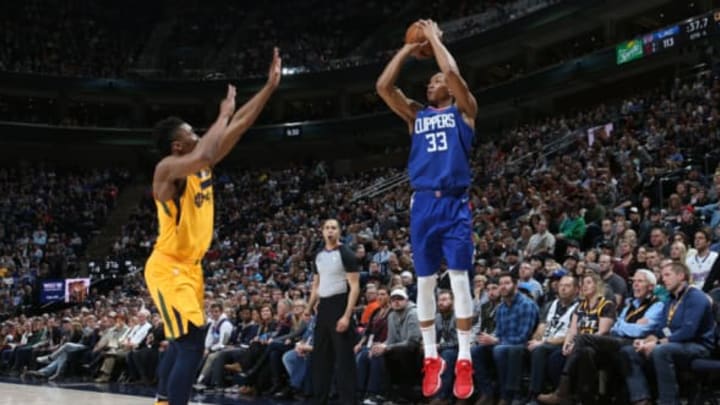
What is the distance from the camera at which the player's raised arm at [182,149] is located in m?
4.51

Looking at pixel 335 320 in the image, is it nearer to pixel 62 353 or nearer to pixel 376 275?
pixel 376 275

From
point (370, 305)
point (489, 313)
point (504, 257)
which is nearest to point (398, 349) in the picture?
point (489, 313)

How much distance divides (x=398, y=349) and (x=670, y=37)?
15398 mm

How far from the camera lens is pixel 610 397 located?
25.7 feet

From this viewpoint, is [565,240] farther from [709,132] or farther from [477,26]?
[477,26]

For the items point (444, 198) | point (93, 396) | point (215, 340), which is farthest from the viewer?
point (215, 340)

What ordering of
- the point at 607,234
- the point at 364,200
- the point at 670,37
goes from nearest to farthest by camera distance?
1. the point at 607,234
2. the point at 670,37
3. the point at 364,200

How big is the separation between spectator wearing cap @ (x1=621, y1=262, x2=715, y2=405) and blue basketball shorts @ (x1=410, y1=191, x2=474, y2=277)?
2898mm

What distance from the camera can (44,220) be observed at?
91.1ft

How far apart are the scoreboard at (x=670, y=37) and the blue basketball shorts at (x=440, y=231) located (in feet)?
55.3

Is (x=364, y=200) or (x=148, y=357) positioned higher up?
(x=364, y=200)

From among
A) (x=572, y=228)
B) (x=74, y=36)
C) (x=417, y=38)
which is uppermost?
(x=74, y=36)

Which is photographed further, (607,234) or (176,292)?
(607,234)

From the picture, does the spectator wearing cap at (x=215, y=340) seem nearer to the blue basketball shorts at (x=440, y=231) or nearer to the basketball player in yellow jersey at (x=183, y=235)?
the basketball player in yellow jersey at (x=183, y=235)
